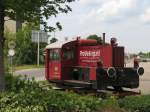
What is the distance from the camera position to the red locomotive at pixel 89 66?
2242cm

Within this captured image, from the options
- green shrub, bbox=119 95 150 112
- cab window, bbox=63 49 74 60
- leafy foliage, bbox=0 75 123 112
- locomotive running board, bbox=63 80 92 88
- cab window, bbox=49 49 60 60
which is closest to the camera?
leafy foliage, bbox=0 75 123 112

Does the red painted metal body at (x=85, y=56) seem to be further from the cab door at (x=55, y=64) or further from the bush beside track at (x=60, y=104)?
the bush beside track at (x=60, y=104)

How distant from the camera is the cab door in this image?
1017 inches

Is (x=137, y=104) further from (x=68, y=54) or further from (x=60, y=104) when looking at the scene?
(x=68, y=54)

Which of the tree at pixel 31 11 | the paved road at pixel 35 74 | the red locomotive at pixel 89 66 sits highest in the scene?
the tree at pixel 31 11

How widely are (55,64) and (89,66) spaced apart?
2433mm

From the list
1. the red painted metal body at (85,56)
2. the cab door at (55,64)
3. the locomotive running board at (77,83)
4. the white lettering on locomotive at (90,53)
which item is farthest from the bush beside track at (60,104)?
the cab door at (55,64)

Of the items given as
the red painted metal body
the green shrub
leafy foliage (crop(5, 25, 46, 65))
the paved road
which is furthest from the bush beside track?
leafy foliage (crop(5, 25, 46, 65))

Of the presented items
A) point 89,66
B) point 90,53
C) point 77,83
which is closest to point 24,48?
point 90,53

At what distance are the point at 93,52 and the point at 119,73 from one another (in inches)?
83.7

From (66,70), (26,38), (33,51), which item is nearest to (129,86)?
(66,70)

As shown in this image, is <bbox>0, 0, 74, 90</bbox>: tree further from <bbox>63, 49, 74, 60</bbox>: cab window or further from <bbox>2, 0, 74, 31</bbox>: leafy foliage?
<bbox>63, 49, 74, 60</bbox>: cab window

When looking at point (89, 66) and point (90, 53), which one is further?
point (90, 53)

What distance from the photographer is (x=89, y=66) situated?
80.0 ft
